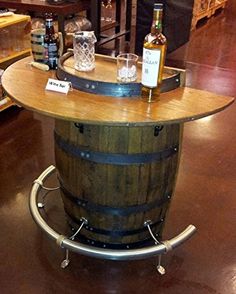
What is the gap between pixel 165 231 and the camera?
6.98 feet

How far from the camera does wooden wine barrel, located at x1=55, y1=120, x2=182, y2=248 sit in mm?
1596

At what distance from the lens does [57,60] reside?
74.0 inches

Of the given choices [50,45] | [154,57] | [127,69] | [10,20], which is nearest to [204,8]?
[10,20]

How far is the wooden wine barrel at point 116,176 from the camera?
160 centimetres

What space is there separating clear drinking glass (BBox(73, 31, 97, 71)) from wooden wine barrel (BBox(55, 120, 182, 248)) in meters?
0.29

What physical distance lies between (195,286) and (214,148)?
1423 millimetres

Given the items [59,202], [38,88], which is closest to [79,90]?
[38,88]

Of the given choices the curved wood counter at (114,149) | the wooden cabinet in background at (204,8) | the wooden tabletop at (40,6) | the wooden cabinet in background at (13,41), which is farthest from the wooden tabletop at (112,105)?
the wooden cabinet in background at (204,8)

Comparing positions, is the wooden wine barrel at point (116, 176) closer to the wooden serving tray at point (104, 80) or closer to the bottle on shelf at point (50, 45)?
the wooden serving tray at point (104, 80)

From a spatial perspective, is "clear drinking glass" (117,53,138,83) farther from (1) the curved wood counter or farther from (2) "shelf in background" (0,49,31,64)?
(2) "shelf in background" (0,49,31,64)

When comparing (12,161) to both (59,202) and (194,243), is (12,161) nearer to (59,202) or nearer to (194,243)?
(59,202)

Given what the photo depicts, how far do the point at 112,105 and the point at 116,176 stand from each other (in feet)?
1.07

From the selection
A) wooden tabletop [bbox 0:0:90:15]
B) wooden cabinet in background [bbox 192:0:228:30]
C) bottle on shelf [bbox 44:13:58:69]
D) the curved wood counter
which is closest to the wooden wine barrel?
the curved wood counter

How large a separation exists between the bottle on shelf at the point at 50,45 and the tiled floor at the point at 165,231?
892 mm
